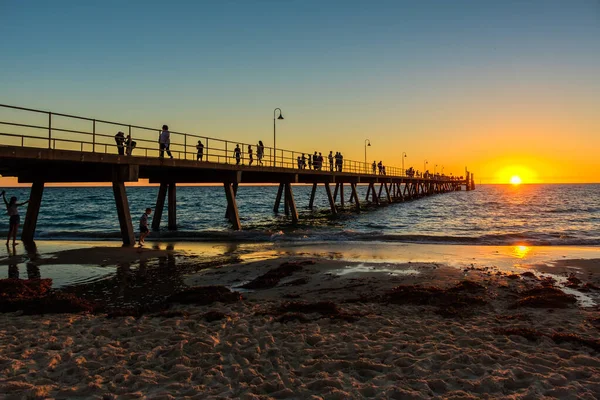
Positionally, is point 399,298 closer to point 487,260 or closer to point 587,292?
point 587,292

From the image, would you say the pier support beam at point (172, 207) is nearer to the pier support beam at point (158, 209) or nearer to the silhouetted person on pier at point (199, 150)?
the pier support beam at point (158, 209)

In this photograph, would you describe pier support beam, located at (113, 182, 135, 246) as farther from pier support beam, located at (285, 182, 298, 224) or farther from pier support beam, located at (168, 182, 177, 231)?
pier support beam, located at (285, 182, 298, 224)

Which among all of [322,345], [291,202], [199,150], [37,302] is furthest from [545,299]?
[291,202]

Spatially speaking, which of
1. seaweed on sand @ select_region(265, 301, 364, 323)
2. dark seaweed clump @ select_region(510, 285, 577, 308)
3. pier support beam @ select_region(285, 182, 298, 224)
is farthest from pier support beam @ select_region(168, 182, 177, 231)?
dark seaweed clump @ select_region(510, 285, 577, 308)

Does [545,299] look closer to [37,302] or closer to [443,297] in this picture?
[443,297]

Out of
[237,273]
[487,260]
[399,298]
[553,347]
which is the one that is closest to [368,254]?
[487,260]

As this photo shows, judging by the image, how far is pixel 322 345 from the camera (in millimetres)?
5703

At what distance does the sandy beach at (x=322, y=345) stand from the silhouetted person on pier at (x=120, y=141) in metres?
9.31

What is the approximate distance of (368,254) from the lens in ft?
48.5

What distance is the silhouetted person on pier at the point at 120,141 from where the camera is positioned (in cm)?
1580

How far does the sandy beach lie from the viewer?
446cm

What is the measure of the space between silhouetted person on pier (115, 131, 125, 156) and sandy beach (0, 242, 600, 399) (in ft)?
30.5

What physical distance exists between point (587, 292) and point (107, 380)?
9.27m

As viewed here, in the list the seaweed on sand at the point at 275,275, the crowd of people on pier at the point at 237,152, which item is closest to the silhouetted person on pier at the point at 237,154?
the crowd of people on pier at the point at 237,152
